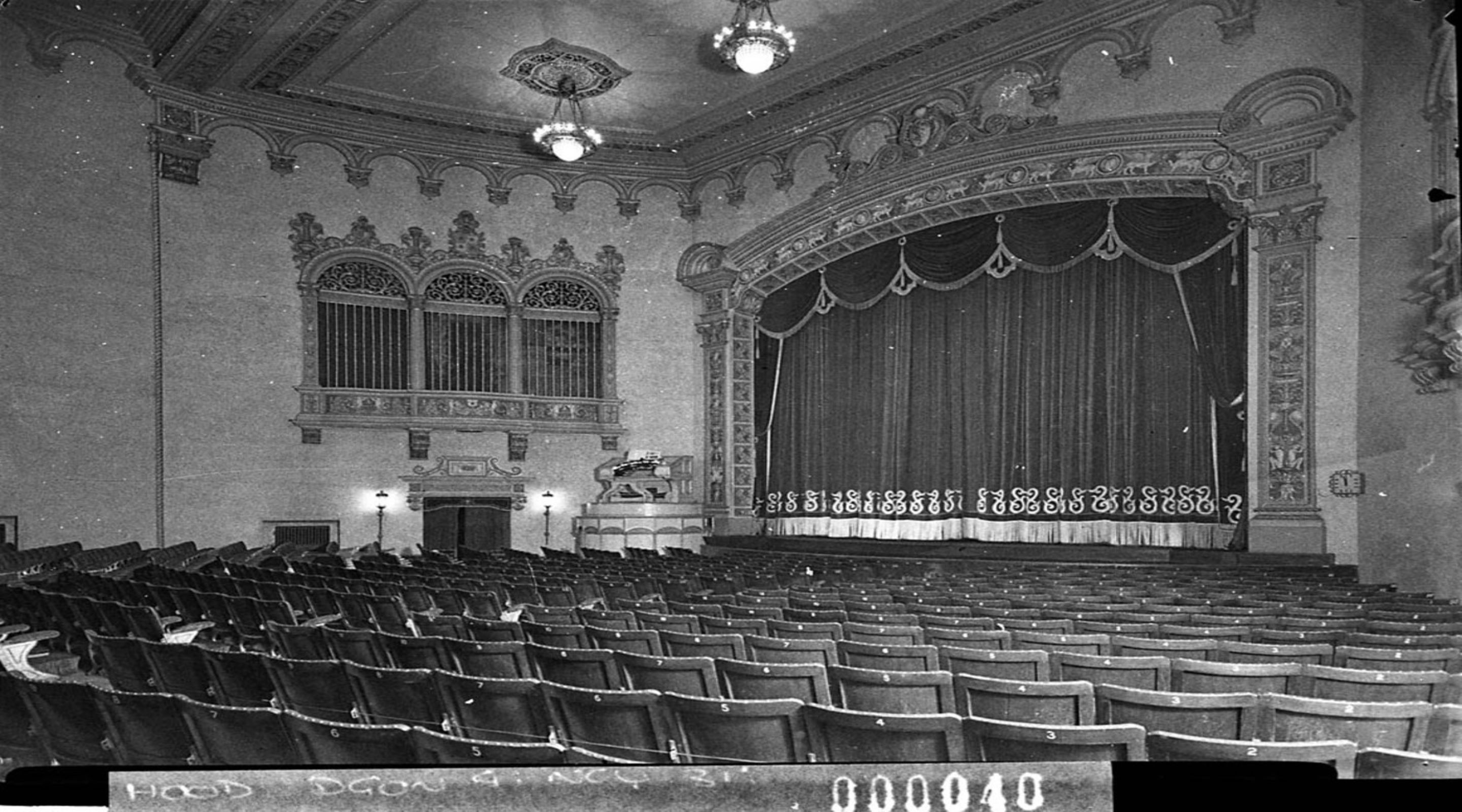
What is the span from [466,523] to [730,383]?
4287 millimetres

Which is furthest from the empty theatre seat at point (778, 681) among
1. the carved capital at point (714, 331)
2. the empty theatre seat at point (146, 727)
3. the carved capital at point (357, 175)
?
the carved capital at point (357, 175)

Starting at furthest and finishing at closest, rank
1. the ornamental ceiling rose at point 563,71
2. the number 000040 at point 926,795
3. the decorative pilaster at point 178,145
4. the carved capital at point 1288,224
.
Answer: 1. the decorative pilaster at point 178,145
2. the carved capital at point 1288,224
3. the ornamental ceiling rose at point 563,71
4. the number 000040 at point 926,795

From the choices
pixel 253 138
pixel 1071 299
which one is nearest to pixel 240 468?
pixel 253 138

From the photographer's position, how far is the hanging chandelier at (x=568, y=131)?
9828 millimetres

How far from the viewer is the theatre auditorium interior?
119 inches

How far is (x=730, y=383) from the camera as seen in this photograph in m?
14.6

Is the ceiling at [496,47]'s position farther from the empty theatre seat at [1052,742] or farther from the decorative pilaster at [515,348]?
the empty theatre seat at [1052,742]

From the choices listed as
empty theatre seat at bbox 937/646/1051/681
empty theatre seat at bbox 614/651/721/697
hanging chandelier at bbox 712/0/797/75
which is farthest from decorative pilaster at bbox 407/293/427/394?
empty theatre seat at bbox 937/646/1051/681

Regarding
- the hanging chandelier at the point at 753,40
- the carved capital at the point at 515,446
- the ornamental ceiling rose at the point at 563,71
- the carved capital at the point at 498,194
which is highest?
the ornamental ceiling rose at the point at 563,71

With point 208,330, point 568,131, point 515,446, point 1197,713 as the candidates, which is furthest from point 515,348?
point 1197,713

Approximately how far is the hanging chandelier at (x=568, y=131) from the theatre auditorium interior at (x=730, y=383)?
6 centimetres

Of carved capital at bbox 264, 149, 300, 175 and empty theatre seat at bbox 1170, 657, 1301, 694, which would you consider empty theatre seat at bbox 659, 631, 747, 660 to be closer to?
empty theatre seat at bbox 1170, 657, 1301, 694

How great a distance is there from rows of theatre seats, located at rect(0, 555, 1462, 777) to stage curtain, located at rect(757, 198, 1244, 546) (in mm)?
4973

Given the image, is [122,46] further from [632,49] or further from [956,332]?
[956,332]
